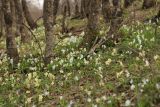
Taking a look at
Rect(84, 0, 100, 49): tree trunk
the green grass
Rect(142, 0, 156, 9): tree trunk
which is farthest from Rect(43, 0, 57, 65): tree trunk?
Rect(142, 0, 156, 9): tree trunk

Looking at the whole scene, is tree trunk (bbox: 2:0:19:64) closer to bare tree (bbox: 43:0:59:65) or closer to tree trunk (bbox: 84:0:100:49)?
bare tree (bbox: 43:0:59:65)

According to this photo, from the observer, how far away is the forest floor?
281 inches

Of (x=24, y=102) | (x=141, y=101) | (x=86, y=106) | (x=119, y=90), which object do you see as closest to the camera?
(x=141, y=101)

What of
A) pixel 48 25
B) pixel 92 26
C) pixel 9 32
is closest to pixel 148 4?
pixel 92 26

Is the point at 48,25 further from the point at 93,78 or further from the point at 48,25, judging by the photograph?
the point at 93,78

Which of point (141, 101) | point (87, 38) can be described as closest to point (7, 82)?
point (87, 38)

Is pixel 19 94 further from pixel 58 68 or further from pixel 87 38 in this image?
pixel 87 38

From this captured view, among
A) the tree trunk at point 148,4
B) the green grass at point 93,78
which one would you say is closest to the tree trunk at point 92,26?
the green grass at point 93,78

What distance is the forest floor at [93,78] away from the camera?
712cm

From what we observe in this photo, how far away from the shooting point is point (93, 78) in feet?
30.9

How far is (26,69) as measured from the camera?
11.8 meters

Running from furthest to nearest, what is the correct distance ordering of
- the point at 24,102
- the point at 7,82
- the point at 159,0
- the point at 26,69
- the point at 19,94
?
the point at 159,0, the point at 26,69, the point at 7,82, the point at 19,94, the point at 24,102

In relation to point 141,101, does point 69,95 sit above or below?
below

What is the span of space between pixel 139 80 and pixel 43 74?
→ 11.9 feet
